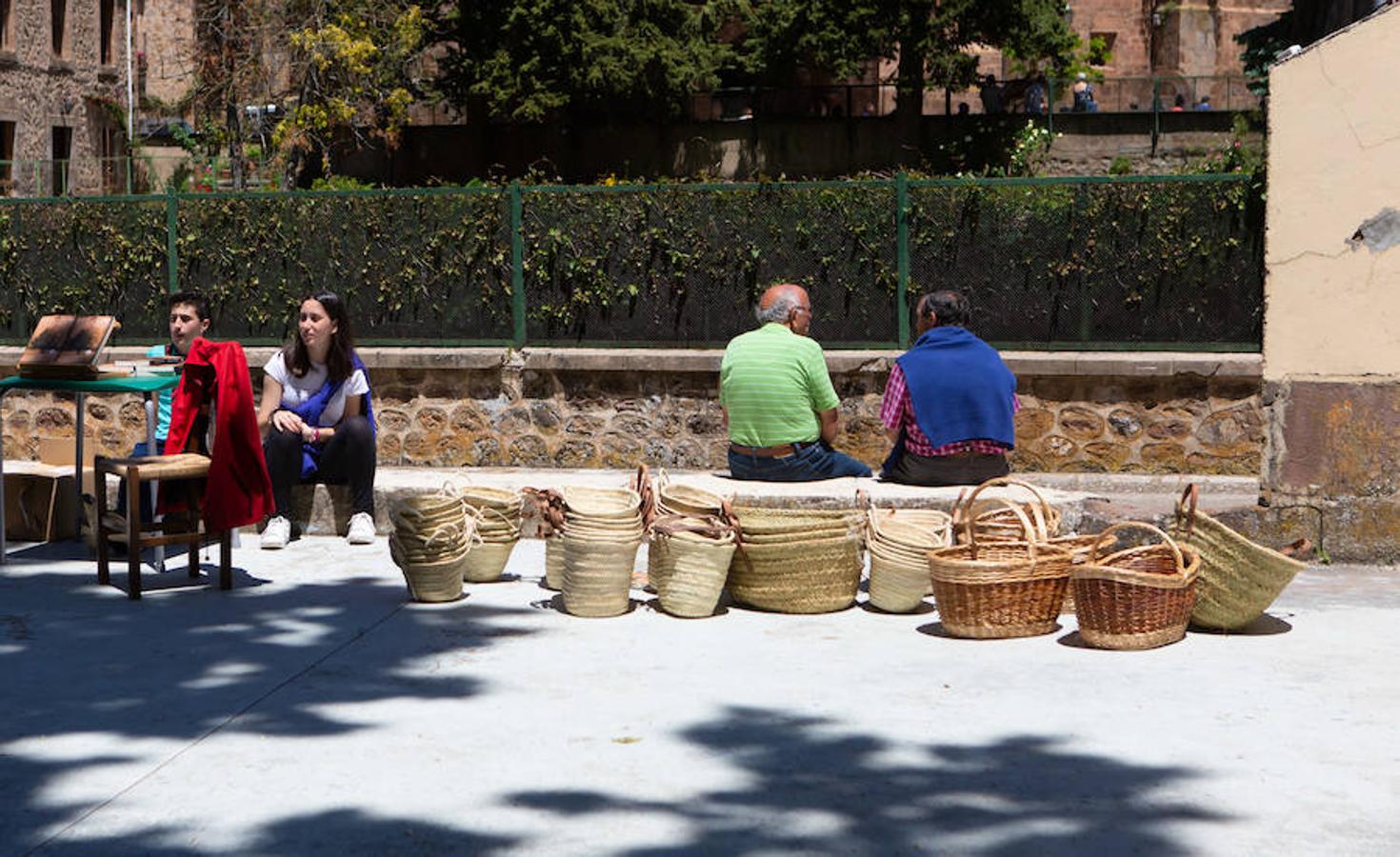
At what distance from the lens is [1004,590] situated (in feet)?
25.0

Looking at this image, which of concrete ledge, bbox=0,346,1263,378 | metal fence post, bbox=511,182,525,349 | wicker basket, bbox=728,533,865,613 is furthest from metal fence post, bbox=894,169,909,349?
wicker basket, bbox=728,533,865,613

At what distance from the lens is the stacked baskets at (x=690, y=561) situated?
26.8 ft

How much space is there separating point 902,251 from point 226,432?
575cm

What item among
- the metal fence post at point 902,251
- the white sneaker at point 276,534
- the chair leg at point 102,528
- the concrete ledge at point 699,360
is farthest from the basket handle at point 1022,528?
the metal fence post at point 902,251

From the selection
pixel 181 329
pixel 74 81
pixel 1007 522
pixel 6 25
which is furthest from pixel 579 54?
pixel 1007 522

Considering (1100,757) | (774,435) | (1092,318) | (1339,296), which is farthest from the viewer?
(1092,318)

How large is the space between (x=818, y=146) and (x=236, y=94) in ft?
35.1

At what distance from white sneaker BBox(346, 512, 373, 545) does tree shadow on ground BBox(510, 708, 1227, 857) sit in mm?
4448

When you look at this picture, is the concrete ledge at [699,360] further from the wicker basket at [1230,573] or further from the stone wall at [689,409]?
the wicker basket at [1230,573]

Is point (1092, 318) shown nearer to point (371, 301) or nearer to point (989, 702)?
point (371, 301)

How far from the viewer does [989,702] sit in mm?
6613

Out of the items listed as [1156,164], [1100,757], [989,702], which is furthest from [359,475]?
[1156,164]

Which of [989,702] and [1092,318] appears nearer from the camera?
[989,702]

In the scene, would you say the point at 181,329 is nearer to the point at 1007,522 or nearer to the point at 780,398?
the point at 780,398
